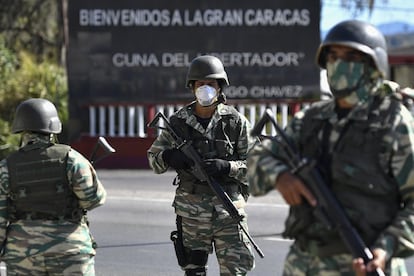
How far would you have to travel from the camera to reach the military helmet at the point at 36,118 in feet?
15.8

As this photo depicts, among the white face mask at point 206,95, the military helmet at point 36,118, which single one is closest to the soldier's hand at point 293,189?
the military helmet at point 36,118

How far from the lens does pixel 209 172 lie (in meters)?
5.87

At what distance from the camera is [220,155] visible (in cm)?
605

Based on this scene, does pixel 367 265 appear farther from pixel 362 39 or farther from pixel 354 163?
pixel 362 39

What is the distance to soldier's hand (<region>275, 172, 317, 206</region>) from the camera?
3.55 metres

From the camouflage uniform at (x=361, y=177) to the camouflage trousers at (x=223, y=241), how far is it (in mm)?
2173

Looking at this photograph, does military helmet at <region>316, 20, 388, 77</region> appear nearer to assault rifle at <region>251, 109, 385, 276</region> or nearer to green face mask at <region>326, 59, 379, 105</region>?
green face mask at <region>326, 59, 379, 105</region>

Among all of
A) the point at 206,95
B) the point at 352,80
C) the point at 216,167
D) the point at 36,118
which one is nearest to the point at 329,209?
the point at 352,80

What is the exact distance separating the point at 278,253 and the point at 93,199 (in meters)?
4.61

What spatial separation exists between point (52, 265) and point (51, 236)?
151 millimetres


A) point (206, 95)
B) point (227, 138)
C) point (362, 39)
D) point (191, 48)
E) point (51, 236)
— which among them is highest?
point (362, 39)

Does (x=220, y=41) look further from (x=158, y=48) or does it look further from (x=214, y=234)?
(x=214, y=234)

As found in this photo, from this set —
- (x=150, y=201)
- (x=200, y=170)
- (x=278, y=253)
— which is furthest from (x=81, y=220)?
(x=150, y=201)

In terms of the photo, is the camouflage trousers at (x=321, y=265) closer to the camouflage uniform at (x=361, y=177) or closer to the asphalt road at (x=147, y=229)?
the camouflage uniform at (x=361, y=177)
